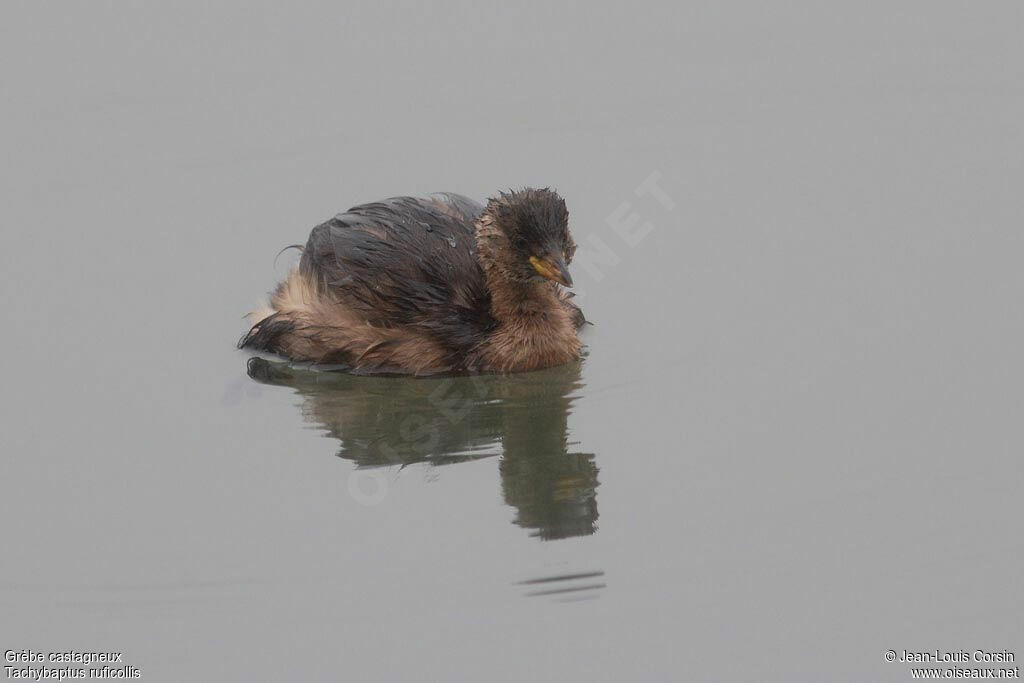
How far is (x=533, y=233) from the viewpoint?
Answer: 1117 centimetres

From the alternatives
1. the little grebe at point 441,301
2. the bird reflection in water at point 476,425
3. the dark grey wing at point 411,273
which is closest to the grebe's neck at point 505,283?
the little grebe at point 441,301

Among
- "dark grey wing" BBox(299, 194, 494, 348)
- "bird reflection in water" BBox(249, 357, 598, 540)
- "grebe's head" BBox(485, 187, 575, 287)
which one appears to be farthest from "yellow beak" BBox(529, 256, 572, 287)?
"bird reflection in water" BBox(249, 357, 598, 540)

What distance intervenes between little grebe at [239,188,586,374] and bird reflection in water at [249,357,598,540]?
0.14 metres

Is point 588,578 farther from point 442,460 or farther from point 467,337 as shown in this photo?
point 467,337

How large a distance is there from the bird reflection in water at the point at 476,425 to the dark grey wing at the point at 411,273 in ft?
1.25

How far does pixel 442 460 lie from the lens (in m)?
10.4

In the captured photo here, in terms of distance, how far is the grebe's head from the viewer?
11172mm

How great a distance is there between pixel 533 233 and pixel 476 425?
4.08 ft

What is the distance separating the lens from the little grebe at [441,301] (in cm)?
1140

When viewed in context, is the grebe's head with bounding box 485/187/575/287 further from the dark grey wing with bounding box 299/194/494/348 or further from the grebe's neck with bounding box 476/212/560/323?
the dark grey wing with bounding box 299/194/494/348

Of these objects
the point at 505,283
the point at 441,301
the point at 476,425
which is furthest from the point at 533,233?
the point at 476,425

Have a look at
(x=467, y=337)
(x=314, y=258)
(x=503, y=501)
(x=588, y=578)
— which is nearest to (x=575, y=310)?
(x=467, y=337)

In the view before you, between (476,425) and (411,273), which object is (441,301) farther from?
(476,425)

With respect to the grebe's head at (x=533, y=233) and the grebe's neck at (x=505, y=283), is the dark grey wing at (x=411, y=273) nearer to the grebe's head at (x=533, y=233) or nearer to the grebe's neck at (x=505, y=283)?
the grebe's neck at (x=505, y=283)
